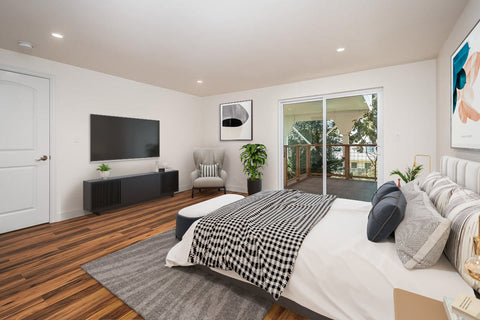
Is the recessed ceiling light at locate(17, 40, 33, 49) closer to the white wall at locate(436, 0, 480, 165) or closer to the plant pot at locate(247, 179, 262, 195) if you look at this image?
the plant pot at locate(247, 179, 262, 195)

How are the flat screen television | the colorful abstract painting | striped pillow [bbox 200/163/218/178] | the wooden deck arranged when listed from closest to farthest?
the colorful abstract painting → the flat screen television → the wooden deck → striped pillow [bbox 200/163/218/178]

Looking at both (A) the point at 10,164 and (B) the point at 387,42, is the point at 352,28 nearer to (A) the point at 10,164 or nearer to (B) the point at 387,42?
(B) the point at 387,42

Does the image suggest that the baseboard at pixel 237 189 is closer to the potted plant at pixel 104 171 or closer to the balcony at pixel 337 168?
the balcony at pixel 337 168

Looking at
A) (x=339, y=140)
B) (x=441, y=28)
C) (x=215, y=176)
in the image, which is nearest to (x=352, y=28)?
(x=441, y=28)

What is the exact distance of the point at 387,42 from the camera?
278 cm

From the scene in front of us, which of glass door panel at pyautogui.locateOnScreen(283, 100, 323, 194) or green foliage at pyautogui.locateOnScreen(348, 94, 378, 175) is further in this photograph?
glass door panel at pyautogui.locateOnScreen(283, 100, 323, 194)

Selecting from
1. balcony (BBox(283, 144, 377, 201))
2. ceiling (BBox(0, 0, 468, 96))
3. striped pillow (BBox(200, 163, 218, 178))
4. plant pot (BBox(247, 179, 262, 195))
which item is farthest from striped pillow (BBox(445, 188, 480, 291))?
striped pillow (BBox(200, 163, 218, 178))

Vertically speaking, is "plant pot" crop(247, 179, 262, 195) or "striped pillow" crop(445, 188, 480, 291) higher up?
"striped pillow" crop(445, 188, 480, 291)

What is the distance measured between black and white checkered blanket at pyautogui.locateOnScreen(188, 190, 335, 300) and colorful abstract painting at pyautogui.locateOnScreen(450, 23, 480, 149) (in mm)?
1318

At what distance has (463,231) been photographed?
3.43 feet

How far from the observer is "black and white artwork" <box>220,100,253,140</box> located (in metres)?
5.18

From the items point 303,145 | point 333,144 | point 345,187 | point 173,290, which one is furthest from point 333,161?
point 173,290

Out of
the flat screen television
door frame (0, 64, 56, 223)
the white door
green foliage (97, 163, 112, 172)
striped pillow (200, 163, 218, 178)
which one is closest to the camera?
the white door

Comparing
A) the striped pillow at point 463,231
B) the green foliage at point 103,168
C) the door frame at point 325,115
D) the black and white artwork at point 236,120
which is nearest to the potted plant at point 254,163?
the door frame at point 325,115
